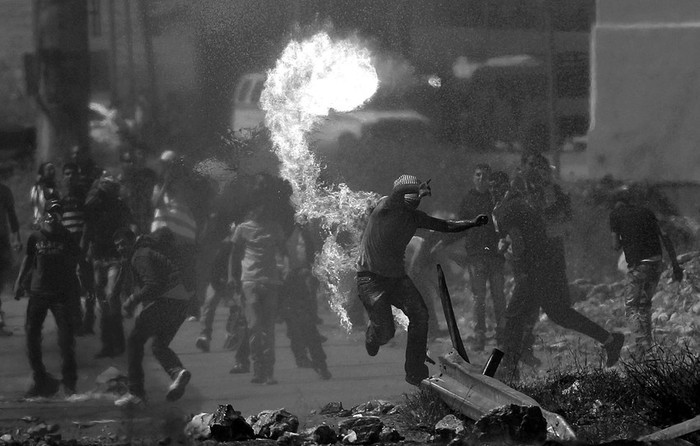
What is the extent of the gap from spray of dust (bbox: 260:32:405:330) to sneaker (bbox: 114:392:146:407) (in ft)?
5.28

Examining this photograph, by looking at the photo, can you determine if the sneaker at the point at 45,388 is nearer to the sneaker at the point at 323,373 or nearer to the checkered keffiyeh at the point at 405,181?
the sneaker at the point at 323,373

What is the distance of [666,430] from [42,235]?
15.1ft

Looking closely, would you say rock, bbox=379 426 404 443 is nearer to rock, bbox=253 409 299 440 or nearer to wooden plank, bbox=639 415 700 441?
rock, bbox=253 409 299 440

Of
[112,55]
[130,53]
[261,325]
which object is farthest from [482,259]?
[112,55]

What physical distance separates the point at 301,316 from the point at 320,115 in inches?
60.2

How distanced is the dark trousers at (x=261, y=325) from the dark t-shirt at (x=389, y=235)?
758 millimetres

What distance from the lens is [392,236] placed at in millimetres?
8711

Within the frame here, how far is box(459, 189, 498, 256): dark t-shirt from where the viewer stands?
891 cm

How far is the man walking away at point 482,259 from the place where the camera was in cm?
893

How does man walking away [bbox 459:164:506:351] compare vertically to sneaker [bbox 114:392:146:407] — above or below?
above

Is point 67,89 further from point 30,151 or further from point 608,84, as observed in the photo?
point 608,84

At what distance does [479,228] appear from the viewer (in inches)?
353

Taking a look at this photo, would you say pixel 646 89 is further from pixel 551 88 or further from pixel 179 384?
pixel 179 384

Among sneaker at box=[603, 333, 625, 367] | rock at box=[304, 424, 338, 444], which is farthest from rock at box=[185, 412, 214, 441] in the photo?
sneaker at box=[603, 333, 625, 367]
